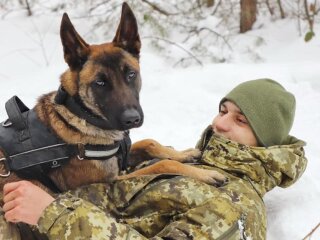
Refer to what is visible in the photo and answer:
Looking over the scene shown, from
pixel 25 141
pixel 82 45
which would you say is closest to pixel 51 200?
pixel 25 141

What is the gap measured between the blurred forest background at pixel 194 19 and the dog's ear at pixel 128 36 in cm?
325

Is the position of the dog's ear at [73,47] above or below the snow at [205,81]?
above

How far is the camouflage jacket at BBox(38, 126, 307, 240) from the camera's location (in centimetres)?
196

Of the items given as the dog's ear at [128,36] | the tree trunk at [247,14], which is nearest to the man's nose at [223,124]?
the dog's ear at [128,36]

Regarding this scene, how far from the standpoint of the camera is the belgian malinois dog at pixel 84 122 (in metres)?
2.30

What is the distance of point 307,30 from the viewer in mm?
6254

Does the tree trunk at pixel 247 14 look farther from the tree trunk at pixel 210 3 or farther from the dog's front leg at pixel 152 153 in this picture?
the dog's front leg at pixel 152 153

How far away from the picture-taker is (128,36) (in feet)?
8.42

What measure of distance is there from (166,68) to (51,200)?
3.84 meters

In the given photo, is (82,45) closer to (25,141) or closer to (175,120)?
(25,141)

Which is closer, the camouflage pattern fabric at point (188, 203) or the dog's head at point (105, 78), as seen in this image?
the camouflage pattern fabric at point (188, 203)

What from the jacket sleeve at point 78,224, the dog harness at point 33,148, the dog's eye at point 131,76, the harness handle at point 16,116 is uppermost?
the dog's eye at point 131,76

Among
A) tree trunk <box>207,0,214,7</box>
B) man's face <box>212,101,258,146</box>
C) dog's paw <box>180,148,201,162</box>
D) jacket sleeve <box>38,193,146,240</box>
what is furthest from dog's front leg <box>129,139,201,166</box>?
tree trunk <box>207,0,214,7</box>

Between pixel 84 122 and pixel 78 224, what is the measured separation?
0.71 meters
